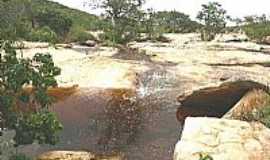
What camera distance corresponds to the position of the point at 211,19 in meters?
42.8

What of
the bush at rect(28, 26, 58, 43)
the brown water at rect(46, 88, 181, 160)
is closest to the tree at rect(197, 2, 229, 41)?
the bush at rect(28, 26, 58, 43)

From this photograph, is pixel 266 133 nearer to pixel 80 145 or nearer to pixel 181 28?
pixel 80 145

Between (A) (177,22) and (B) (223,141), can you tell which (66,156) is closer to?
(B) (223,141)

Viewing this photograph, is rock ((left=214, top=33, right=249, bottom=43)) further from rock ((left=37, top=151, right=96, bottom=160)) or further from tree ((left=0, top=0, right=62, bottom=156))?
tree ((left=0, top=0, right=62, bottom=156))

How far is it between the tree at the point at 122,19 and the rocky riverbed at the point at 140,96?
1244 centimetres

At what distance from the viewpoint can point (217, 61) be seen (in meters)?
25.3

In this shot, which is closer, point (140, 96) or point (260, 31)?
point (140, 96)

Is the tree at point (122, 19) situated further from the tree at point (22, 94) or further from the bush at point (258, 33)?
the tree at point (22, 94)

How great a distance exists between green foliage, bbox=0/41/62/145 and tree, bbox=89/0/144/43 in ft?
88.9

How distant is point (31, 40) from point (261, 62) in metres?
16.7

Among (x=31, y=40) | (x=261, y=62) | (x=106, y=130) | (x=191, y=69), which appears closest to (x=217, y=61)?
(x=261, y=62)

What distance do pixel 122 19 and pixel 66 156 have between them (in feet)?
91.0

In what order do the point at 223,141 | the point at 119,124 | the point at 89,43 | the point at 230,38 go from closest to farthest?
the point at 223,141
the point at 119,124
the point at 89,43
the point at 230,38

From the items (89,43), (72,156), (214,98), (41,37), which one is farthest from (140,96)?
(41,37)
